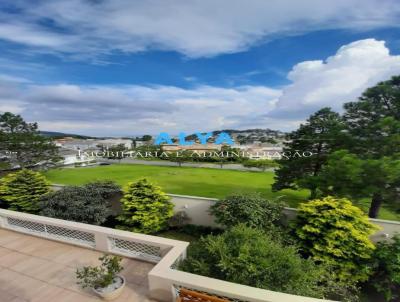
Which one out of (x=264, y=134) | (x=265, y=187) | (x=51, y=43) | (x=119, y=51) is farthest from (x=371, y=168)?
(x=264, y=134)

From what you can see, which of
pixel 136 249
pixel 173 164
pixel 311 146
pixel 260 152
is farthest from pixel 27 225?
pixel 260 152

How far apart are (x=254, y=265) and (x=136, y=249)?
2039mm

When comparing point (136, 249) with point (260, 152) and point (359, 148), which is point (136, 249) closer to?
point (359, 148)

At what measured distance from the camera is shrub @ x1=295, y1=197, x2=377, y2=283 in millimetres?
Result: 5793

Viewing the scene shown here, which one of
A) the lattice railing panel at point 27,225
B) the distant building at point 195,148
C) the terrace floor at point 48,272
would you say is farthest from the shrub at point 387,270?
the distant building at point 195,148

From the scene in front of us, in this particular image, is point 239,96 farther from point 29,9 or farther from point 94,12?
point 29,9

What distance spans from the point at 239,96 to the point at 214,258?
10.7 metres

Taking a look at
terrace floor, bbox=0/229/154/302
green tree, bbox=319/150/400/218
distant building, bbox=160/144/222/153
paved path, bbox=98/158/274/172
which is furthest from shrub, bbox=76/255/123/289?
distant building, bbox=160/144/222/153

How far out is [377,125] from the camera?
7.80 m

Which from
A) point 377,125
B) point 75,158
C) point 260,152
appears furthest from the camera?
point 75,158

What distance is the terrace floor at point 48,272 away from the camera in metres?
3.06

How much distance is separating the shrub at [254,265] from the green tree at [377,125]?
6.07 m

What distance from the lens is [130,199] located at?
27.1ft

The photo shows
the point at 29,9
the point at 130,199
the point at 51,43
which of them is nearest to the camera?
the point at 29,9
